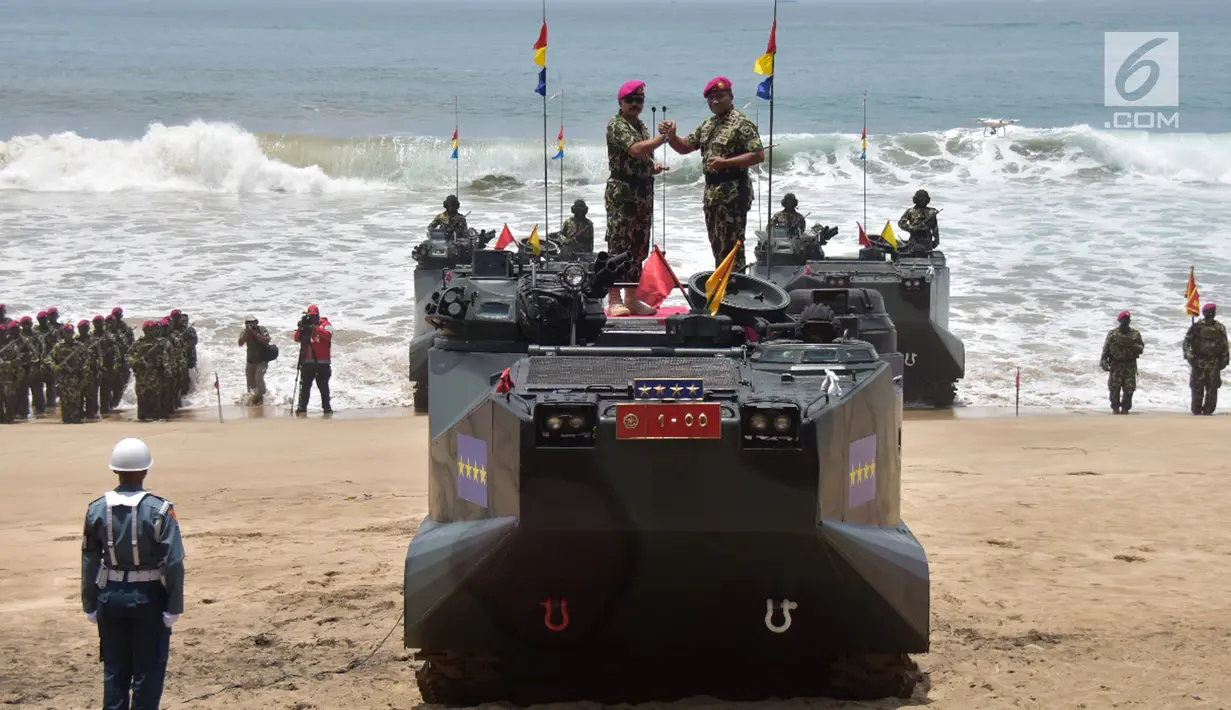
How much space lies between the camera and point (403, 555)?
11.4 meters

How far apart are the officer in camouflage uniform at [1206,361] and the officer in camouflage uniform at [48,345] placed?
41.2 ft

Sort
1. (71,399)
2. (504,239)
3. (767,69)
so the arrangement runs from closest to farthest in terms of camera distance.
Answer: (767,69)
(504,239)
(71,399)

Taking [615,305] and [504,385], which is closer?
[504,385]

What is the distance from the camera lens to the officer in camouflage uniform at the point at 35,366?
19.9 metres

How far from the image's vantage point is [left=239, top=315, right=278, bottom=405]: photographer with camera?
20078 millimetres

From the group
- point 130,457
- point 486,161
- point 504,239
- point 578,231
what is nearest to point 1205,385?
point 578,231

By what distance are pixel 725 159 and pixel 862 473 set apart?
4.05 meters

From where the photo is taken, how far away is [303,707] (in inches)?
317

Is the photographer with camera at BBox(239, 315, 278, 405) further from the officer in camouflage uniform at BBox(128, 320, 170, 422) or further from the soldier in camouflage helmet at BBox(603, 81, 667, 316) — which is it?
the soldier in camouflage helmet at BBox(603, 81, 667, 316)

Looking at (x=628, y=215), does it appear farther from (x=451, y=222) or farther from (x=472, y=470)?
(x=451, y=222)

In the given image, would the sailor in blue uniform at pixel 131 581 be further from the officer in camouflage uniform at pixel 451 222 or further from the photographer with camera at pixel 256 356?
the officer in camouflage uniform at pixel 451 222

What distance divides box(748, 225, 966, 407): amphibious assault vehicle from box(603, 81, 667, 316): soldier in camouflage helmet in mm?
5893

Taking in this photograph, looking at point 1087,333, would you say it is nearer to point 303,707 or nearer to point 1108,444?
point 1108,444

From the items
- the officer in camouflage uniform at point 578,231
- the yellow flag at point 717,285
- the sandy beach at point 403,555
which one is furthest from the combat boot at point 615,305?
the officer in camouflage uniform at point 578,231
